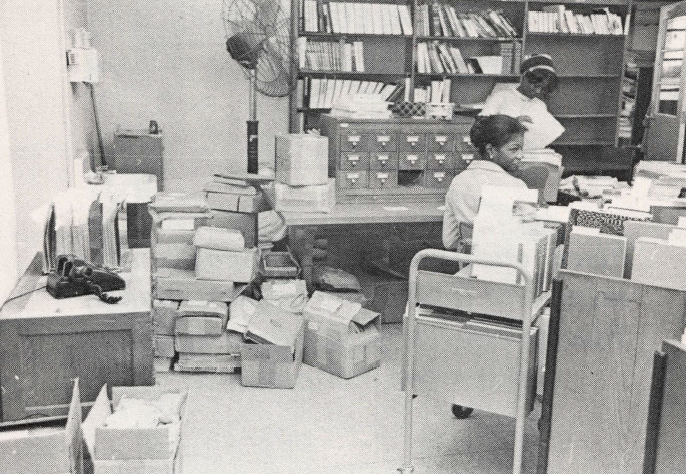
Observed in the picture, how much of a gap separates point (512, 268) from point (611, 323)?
0.46m

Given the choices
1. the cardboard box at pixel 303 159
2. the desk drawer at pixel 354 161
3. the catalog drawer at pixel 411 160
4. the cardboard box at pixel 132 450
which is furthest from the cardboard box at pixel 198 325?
the cardboard box at pixel 132 450

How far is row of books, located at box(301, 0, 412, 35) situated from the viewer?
581 cm

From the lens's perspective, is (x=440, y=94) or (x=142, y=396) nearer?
(x=142, y=396)

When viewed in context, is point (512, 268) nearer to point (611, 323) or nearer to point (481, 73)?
point (611, 323)

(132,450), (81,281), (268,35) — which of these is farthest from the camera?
(268,35)

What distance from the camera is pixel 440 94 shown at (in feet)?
20.7

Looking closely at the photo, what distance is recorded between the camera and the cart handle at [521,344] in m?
2.56

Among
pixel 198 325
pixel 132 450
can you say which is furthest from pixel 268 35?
pixel 132 450

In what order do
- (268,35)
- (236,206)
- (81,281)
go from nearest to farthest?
(81,281) < (236,206) < (268,35)

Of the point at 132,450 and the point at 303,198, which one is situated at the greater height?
the point at 303,198

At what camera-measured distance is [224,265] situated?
395 centimetres

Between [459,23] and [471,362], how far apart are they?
416cm

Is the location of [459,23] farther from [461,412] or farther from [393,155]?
[461,412]

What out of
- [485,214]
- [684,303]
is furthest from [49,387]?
[684,303]
